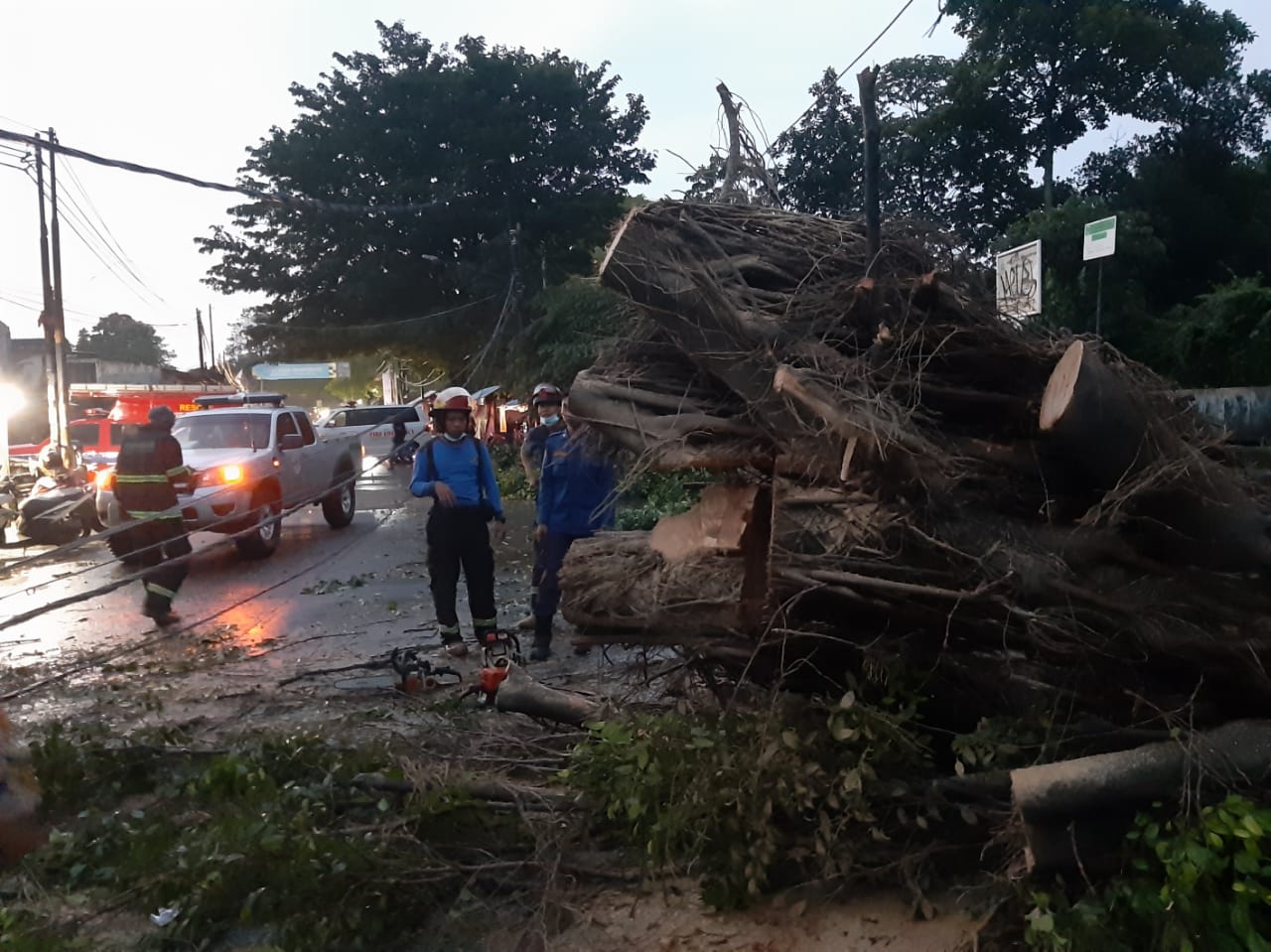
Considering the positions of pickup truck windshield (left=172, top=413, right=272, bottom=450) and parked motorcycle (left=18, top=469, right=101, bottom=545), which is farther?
parked motorcycle (left=18, top=469, right=101, bottom=545)

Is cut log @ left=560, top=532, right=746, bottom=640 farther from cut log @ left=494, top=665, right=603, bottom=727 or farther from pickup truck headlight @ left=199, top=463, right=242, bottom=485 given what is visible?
pickup truck headlight @ left=199, top=463, right=242, bottom=485

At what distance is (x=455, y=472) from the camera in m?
7.12

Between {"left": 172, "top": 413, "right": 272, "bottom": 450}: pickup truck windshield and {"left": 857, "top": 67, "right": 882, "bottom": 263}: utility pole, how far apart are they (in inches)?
458

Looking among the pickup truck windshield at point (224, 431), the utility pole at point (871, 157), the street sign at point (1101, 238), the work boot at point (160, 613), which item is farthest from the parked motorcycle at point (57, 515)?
the utility pole at point (871, 157)

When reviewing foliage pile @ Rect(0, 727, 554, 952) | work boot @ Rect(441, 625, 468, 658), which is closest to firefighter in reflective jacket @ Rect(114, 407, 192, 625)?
work boot @ Rect(441, 625, 468, 658)

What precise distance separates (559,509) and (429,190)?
21.3 metres

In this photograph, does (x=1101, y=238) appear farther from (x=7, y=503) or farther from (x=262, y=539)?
(x=7, y=503)

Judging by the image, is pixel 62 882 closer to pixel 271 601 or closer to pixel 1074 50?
pixel 271 601

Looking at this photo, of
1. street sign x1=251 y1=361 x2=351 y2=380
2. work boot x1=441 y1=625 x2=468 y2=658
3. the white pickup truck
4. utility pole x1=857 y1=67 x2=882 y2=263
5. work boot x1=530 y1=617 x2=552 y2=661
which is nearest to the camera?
utility pole x1=857 y1=67 x2=882 y2=263

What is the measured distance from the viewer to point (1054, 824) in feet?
9.88

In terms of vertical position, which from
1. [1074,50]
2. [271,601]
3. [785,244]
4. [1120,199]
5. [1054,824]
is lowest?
[271,601]

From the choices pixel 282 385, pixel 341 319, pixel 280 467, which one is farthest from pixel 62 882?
pixel 282 385

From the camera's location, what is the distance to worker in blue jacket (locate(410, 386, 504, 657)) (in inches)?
280

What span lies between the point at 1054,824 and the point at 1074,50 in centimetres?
1573
